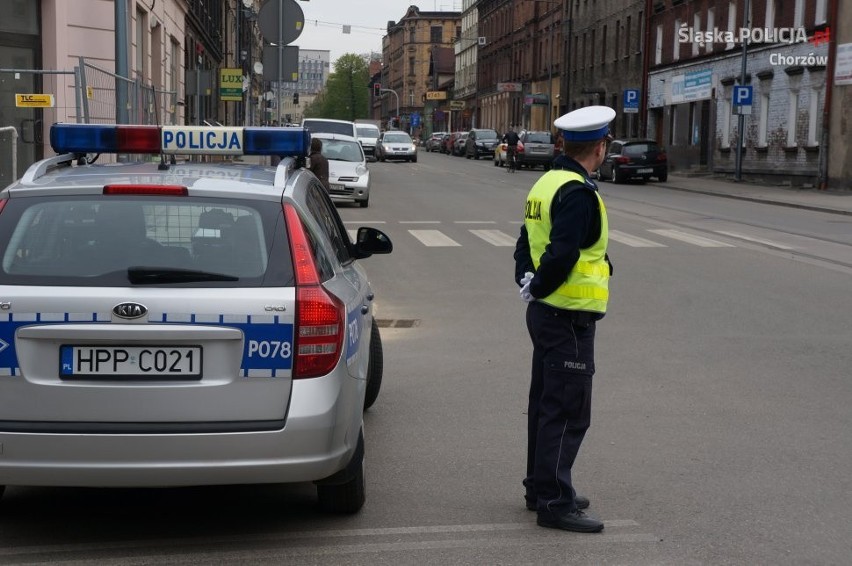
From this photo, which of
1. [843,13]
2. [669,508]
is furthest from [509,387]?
[843,13]

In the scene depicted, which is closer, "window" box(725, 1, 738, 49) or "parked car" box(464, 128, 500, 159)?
"window" box(725, 1, 738, 49)

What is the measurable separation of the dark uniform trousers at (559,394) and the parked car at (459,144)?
232ft

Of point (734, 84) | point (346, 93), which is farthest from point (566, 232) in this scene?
point (346, 93)

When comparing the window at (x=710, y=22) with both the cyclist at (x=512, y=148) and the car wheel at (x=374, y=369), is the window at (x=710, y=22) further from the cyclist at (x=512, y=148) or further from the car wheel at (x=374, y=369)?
the car wheel at (x=374, y=369)

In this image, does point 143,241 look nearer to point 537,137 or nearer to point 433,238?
point 433,238

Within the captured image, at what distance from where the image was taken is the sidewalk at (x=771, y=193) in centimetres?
2877

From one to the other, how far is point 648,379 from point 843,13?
29.3 metres

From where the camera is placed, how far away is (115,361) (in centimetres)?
442

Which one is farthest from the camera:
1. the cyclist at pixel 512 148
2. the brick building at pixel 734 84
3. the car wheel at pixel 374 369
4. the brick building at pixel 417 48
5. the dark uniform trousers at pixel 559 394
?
the brick building at pixel 417 48

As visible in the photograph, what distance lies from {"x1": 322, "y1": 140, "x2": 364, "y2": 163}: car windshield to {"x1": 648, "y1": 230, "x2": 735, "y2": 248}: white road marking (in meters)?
8.92

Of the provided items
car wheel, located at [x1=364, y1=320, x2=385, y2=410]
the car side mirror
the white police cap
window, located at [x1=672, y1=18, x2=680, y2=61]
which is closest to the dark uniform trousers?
the white police cap

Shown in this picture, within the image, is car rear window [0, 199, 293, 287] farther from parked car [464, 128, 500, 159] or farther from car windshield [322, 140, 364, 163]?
parked car [464, 128, 500, 159]

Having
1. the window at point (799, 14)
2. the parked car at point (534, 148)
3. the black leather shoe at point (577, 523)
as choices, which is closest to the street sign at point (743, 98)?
the window at point (799, 14)

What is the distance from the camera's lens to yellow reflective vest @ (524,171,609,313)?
489 centimetres
